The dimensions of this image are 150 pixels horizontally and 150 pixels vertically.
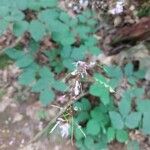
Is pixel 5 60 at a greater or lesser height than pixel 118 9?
lesser

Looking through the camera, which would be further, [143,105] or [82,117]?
[82,117]

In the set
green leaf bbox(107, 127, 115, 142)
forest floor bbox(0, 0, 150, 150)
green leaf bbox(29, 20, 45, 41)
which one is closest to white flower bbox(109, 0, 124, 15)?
forest floor bbox(0, 0, 150, 150)

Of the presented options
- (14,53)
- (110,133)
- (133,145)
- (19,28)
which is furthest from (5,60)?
(133,145)

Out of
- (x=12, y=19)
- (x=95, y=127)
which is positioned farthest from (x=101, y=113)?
(x=12, y=19)

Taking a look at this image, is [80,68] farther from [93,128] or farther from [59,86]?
[93,128]

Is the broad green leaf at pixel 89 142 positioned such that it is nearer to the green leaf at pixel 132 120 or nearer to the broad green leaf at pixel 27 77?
the green leaf at pixel 132 120

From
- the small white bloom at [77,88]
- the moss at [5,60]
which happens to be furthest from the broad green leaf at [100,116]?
the moss at [5,60]
